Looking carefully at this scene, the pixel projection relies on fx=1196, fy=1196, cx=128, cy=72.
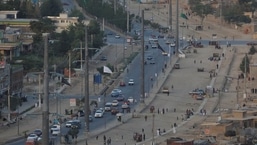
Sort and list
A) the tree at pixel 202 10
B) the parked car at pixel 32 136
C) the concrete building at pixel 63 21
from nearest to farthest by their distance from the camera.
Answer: the parked car at pixel 32 136 → the concrete building at pixel 63 21 → the tree at pixel 202 10

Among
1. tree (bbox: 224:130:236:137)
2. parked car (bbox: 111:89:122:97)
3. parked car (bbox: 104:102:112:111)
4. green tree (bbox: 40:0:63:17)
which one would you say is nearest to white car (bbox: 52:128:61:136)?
tree (bbox: 224:130:236:137)

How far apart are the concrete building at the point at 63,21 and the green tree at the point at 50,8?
3450 mm

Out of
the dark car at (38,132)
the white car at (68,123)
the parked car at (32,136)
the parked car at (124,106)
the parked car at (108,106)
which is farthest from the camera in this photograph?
the parked car at (124,106)

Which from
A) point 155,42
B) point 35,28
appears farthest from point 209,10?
point 35,28

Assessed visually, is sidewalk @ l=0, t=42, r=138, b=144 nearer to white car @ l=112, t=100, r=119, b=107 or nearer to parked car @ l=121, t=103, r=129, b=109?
white car @ l=112, t=100, r=119, b=107

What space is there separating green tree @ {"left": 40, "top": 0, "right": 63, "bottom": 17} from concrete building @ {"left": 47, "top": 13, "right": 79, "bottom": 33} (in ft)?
11.3

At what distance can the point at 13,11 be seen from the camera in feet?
209

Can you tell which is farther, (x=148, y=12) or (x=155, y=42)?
(x=148, y=12)

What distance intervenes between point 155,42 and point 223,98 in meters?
21.5

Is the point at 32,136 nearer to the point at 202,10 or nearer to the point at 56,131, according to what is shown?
the point at 56,131

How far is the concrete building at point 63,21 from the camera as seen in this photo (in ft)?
205

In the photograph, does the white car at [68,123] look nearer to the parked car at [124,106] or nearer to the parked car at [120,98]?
the parked car at [124,106]

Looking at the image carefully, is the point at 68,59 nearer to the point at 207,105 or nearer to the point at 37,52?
the point at 37,52

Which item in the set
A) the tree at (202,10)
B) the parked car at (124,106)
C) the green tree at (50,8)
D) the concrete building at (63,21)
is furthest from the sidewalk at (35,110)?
the tree at (202,10)
